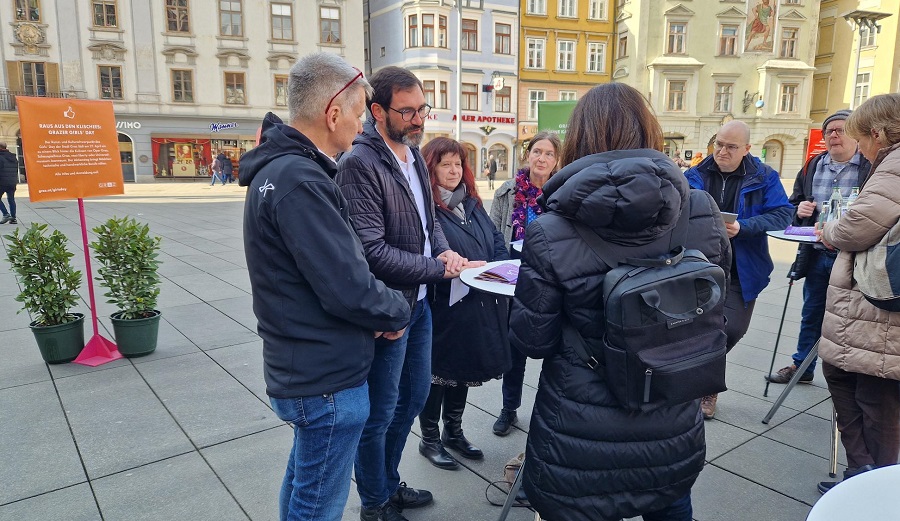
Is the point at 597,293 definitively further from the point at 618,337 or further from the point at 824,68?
the point at 824,68

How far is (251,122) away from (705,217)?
106ft

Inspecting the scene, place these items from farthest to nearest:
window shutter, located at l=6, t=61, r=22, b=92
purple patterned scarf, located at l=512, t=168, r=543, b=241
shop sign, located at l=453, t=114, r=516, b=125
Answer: shop sign, located at l=453, t=114, r=516, b=125 → window shutter, located at l=6, t=61, r=22, b=92 → purple patterned scarf, located at l=512, t=168, r=543, b=241

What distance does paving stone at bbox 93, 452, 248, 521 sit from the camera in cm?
251

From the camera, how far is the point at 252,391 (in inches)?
151

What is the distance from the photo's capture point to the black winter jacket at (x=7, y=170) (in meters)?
12.1

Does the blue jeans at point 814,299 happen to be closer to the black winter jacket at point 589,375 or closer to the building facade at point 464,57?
the black winter jacket at point 589,375

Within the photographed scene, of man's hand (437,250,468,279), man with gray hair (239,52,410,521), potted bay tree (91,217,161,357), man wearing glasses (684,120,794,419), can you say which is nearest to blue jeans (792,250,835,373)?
man wearing glasses (684,120,794,419)

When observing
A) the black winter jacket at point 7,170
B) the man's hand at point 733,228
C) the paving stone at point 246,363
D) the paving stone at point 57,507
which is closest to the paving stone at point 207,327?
the paving stone at point 246,363

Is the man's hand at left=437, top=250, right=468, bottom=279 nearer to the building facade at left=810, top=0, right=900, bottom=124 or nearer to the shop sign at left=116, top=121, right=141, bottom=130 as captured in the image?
the shop sign at left=116, top=121, right=141, bottom=130

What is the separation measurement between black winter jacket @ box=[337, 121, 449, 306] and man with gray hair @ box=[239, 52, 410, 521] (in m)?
0.41

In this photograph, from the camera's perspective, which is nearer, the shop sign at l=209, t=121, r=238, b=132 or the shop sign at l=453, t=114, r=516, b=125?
the shop sign at l=209, t=121, r=238, b=132

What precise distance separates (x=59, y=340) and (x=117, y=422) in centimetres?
130

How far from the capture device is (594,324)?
5.43 ft

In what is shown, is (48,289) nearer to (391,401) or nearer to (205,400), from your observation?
(205,400)
